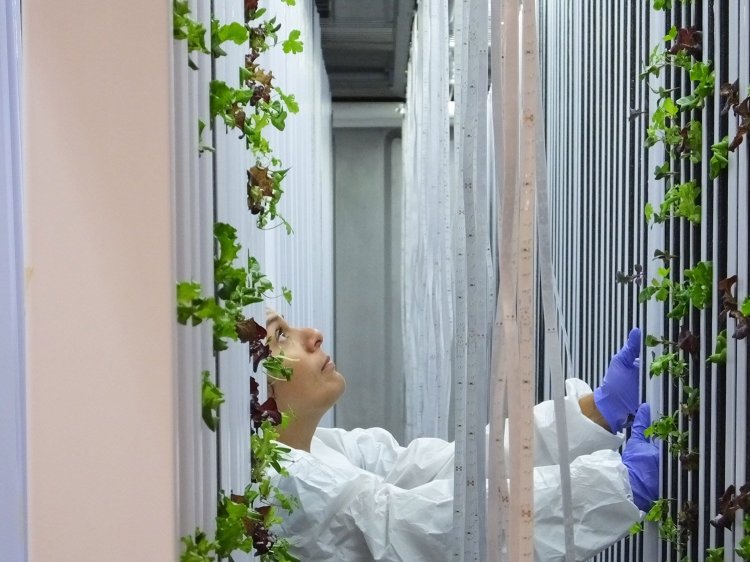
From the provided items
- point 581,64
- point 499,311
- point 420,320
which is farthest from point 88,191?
point 420,320

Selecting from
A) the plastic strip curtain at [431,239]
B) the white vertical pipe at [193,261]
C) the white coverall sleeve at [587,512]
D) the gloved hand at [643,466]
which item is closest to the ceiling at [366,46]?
the plastic strip curtain at [431,239]

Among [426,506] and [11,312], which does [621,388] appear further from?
[11,312]

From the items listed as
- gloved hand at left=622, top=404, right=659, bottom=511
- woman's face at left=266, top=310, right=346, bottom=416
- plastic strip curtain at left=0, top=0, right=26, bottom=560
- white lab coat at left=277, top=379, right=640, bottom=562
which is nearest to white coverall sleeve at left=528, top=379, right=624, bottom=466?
white lab coat at left=277, top=379, right=640, bottom=562

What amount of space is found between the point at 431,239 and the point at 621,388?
1524mm

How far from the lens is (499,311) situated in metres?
1.39

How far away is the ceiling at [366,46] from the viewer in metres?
5.73

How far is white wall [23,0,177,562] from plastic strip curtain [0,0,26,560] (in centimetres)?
15

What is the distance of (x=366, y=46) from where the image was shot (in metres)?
6.70

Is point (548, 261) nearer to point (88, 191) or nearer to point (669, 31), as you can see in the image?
point (88, 191)

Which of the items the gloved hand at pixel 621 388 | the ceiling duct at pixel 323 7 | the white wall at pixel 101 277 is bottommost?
the gloved hand at pixel 621 388

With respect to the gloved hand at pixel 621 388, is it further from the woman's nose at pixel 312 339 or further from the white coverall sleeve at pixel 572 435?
the woman's nose at pixel 312 339

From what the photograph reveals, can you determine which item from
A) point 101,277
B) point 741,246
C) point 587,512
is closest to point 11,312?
point 101,277

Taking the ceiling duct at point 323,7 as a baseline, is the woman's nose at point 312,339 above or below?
below

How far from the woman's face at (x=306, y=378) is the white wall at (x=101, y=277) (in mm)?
1524
